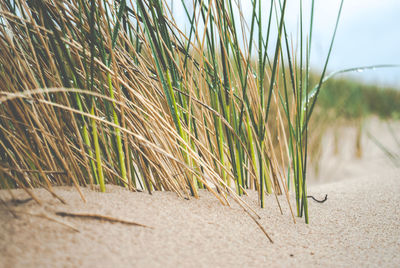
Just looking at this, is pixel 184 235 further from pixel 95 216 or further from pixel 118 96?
pixel 118 96

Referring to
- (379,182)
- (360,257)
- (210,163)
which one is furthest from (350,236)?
(379,182)

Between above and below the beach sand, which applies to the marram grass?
above

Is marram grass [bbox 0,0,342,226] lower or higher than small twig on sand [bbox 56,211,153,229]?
higher

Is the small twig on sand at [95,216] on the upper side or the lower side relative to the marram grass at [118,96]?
lower

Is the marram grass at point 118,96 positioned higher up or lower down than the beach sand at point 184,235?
higher up

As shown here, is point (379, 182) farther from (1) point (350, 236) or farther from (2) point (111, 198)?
(2) point (111, 198)

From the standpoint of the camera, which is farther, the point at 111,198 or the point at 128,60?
the point at 128,60

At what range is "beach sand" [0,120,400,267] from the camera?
2.05 ft

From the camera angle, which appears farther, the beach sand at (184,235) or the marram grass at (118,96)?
the marram grass at (118,96)

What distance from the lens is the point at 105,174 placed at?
908mm

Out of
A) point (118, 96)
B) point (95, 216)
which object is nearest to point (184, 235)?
point (95, 216)

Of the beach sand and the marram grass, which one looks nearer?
the beach sand

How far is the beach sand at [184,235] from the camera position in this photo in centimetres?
62

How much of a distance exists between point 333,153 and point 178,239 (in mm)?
2755
